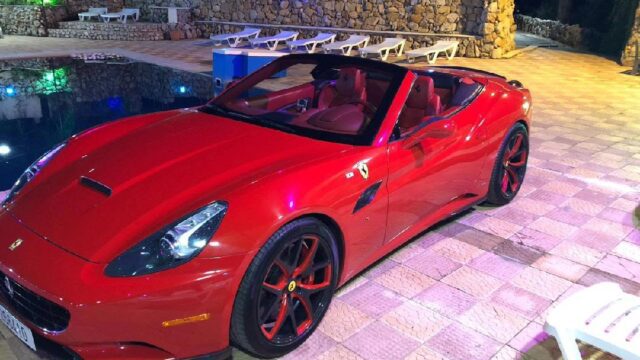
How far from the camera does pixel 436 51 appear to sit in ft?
41.4

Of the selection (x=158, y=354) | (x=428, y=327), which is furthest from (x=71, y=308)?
(x=428, y=327)

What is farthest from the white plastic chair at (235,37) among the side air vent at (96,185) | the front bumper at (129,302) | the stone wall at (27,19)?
the front bumper at (129,302)

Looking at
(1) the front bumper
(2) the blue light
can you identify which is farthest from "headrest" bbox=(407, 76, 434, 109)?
(2) the blue light

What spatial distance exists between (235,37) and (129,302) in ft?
48.0

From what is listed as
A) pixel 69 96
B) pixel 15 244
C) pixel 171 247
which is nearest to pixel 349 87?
pixel 171 247

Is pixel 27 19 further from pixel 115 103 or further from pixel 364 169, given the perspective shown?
pixel 364 169

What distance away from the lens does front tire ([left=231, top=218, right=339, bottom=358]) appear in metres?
2.01

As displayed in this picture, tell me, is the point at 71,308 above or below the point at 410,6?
below

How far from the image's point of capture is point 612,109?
809 cm

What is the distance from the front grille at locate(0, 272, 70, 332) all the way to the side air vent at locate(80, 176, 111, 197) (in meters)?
0.50

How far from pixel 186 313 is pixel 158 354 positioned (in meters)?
0.19

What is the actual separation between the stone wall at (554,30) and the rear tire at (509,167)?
1487 cm

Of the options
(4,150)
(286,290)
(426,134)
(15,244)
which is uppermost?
(426,134)

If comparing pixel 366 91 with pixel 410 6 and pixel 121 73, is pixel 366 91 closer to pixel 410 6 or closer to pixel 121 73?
pixel 121 73
